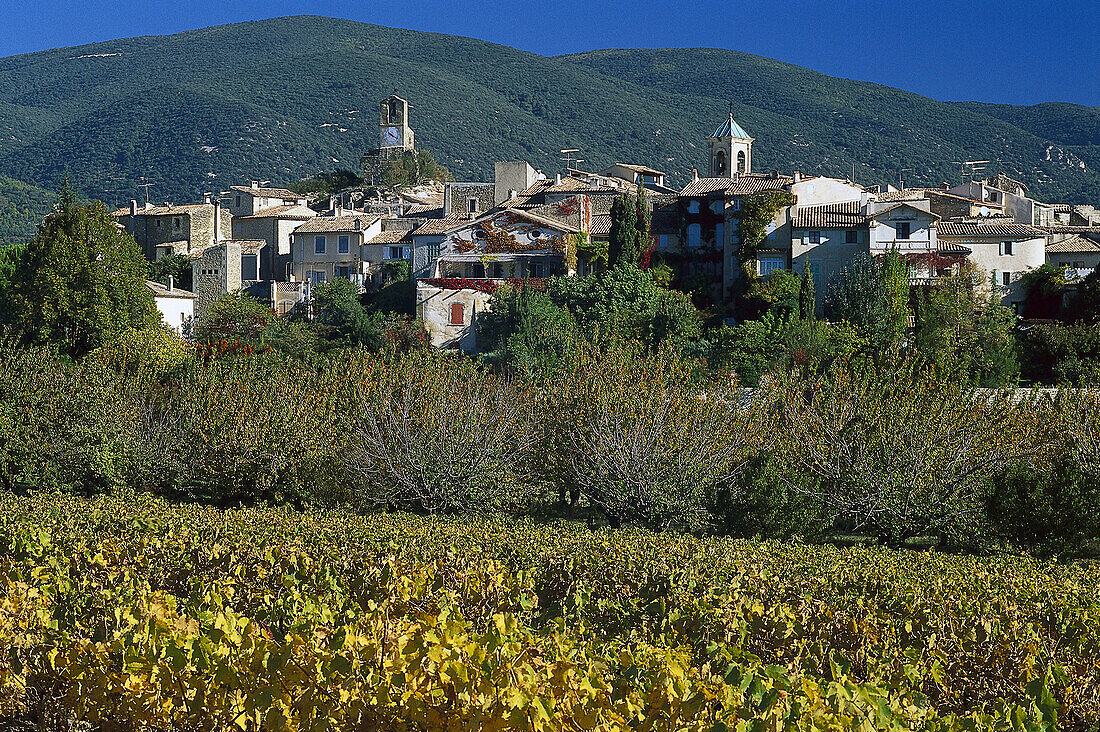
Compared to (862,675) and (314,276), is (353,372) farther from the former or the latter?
(314,276)

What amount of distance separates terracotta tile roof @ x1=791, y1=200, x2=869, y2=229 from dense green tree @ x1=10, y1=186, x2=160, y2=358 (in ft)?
85.9

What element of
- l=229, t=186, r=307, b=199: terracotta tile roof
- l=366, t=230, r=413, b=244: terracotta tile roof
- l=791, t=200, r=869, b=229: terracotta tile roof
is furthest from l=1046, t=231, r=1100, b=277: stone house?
l=229, t=186, r=307, b=199: terracotta tile roof

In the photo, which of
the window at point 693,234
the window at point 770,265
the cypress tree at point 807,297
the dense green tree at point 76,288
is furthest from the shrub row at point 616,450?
the window at point 693,234

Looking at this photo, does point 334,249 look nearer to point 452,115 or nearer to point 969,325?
point 969,325

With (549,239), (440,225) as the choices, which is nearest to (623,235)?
(549,239)

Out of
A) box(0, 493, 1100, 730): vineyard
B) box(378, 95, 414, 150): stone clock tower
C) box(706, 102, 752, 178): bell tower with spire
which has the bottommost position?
A: box(0, 493, 1100, 730): vineyard

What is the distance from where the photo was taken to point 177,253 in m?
55.2

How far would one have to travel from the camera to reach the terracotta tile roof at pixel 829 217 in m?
45.8

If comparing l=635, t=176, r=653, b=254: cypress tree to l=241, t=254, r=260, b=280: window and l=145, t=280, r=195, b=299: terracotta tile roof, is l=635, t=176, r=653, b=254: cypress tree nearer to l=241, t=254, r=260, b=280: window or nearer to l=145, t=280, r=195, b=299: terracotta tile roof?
l=241, t=254, r=260, b=280: window

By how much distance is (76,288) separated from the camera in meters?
37.5

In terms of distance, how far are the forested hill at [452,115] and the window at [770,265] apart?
2326 inches

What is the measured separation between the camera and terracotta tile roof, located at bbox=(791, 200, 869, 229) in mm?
45844

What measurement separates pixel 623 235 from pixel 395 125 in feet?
156

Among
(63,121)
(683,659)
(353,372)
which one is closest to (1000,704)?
(683,659)
